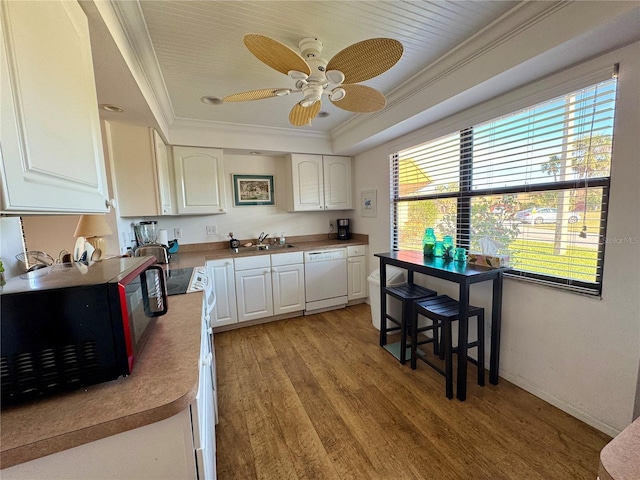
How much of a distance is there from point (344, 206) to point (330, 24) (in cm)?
237

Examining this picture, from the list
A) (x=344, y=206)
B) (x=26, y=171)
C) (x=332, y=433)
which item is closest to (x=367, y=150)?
(x=344, y=206)

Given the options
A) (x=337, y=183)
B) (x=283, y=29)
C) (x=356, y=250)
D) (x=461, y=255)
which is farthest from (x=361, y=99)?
(x=356, y=250)

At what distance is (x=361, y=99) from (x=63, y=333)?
173cm

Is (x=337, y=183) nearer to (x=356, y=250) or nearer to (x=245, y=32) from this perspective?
(x=356, y=250)

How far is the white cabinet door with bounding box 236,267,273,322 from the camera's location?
293 centimetres

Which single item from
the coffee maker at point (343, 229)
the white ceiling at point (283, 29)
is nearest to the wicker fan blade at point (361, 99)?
the white ceiling at point (283, 29)

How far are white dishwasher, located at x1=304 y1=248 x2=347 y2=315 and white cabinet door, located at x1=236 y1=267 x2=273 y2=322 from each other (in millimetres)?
467

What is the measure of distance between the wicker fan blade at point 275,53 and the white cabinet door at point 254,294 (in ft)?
6.97

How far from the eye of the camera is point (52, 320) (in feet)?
2.18

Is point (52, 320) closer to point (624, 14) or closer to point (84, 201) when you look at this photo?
point (84, 201)

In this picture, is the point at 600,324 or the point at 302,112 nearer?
the point at 600,324

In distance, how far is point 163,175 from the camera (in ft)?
8.36

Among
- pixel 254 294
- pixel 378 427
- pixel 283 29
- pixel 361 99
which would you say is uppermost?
pixel 283 29

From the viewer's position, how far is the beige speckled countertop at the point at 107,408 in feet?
1.86
